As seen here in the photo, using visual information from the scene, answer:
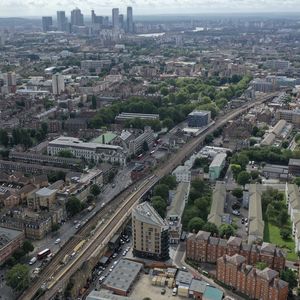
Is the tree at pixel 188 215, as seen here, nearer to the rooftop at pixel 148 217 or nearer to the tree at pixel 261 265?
the rooftop at pixel 148 217

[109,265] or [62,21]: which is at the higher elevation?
[62,21]

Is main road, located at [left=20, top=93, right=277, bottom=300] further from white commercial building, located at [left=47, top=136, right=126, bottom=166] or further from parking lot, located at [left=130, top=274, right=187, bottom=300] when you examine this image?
white commercial building, located at [left=47, top=136, right=126, bottom=166]

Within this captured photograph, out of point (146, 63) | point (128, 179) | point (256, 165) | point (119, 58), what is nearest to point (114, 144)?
point (128, 179)

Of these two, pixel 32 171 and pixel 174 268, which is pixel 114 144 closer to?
pixel 32 171

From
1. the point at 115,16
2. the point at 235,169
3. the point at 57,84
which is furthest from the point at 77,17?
the point at 235,169

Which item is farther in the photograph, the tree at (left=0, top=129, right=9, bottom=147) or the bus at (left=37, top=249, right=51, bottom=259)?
the tree at (left=0, top=129, right=9, bottom=147)

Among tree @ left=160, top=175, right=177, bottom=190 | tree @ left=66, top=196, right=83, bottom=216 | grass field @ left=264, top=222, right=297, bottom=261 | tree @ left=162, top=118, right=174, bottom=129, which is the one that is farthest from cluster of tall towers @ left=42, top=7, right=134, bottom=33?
grass field @ left=264, top=222, right=297, bottom=261

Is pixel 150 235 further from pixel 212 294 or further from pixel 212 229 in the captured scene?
pixel 212 294
